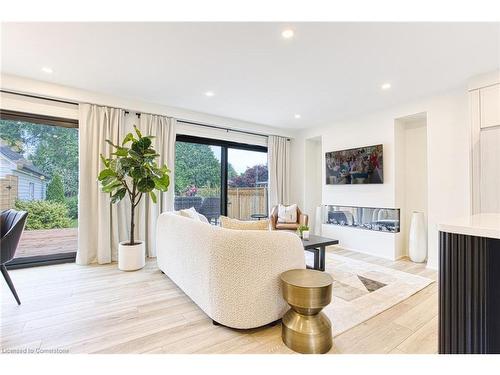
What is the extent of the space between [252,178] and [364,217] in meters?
2.44

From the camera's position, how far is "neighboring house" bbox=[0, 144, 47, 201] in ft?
10.9

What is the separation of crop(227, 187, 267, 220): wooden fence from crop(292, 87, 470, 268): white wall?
1.76 meters

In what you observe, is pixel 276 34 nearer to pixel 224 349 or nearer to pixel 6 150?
pixel 224 349

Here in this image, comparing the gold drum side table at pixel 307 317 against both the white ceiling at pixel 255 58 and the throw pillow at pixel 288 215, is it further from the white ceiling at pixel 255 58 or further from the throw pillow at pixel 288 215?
the throw pillow at pixel 288 215

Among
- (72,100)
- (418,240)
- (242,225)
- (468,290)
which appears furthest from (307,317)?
(72,100)

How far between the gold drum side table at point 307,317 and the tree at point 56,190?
3663 mm

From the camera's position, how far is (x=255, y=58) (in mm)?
2697

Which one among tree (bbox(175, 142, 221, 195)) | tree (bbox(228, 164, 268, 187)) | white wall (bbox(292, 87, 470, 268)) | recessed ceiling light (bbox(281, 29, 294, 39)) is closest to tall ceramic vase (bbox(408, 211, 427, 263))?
white wall (bbox(292, 87, 470, 268))

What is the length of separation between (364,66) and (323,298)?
2570mm

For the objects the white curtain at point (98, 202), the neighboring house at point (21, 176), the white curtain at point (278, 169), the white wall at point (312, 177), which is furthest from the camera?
the white wall at point (312, 177)

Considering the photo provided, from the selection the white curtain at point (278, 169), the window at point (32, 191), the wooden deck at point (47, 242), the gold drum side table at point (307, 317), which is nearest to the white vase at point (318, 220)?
the white curtain at point (278, 169)

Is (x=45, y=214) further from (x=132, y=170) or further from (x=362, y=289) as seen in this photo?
(x=362, y=289)

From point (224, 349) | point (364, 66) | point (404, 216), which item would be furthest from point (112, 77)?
point (404, 216)

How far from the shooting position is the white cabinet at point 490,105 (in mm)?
2941
